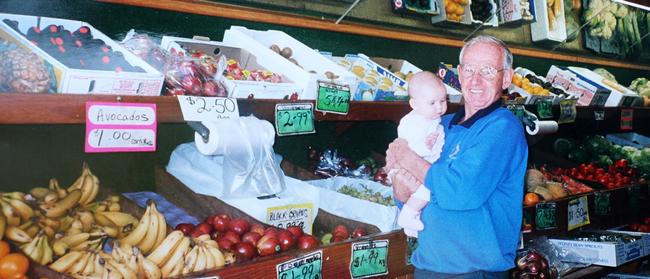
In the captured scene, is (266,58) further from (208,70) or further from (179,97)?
(179,97)

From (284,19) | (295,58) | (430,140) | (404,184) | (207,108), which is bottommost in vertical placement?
(404,184)

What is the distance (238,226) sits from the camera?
216 cm

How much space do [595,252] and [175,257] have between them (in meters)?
2.64

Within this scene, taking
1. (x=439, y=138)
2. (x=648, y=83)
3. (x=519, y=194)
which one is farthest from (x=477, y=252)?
(x=648, y=83)

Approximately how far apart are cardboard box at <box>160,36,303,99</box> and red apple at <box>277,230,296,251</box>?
54 centimetres

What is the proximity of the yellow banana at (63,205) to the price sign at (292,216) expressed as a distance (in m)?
0.71

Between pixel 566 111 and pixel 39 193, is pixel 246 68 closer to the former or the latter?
pixel 39 193

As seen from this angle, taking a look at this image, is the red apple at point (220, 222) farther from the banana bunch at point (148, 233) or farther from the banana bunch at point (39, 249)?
the banana bunch at point (39, 249)

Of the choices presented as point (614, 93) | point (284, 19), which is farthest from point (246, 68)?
point (614, 93)

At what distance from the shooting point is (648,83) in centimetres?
541

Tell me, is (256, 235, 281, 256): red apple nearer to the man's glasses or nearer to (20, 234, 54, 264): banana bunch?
(20, 234, 54, 264): banana bunch

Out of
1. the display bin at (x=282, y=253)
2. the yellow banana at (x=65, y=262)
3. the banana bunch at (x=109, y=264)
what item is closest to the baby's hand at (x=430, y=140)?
the display bin at (x=282, y=253)

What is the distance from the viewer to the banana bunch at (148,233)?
6.35 ft

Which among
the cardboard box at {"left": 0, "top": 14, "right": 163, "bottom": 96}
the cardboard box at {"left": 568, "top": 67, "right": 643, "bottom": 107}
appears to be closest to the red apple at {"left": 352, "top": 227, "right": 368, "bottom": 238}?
the cardboard box at {"left": 0, "top": 14, "right": 163, "bottom": 96}
